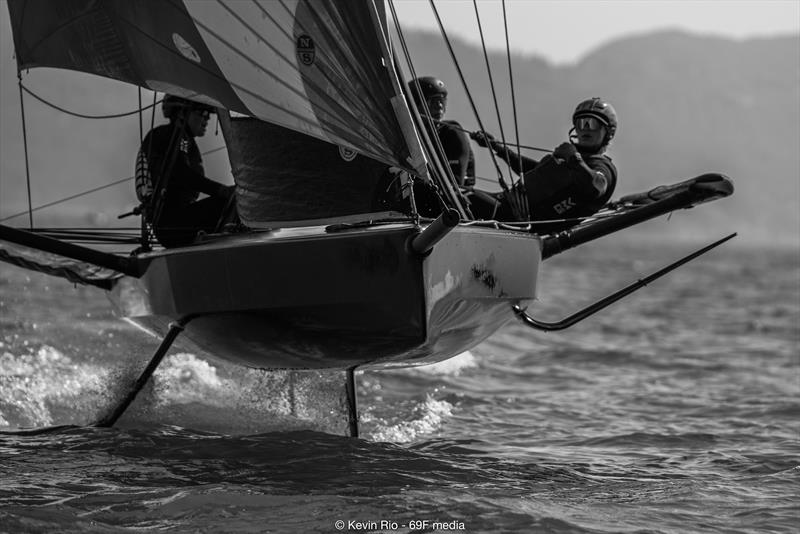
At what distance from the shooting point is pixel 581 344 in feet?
53.0

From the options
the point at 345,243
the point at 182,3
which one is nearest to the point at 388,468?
the point at 345,243

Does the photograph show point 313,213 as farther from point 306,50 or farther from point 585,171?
point 585,171

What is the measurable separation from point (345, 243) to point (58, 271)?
3162 millimetres

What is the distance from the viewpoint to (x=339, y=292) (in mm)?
6004

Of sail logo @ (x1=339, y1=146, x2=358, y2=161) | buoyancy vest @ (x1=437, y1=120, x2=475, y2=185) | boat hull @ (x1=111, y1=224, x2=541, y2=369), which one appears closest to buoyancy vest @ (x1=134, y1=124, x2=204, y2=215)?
boat hull @ (x1=111, y1=224, x2=541, y2=369)

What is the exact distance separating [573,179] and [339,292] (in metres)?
2.22

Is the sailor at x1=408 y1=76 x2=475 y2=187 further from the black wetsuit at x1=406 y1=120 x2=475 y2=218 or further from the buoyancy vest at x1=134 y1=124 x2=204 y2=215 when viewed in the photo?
the buoyancy vest at x1=134 y1=124 x2=204 y2=215

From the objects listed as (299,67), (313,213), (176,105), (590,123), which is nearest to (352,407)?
(313,213)

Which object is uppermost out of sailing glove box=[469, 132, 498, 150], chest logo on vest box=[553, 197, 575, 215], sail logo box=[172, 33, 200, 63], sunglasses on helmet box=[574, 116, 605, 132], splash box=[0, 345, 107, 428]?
sail logo box=[172, 33, 200, 63]

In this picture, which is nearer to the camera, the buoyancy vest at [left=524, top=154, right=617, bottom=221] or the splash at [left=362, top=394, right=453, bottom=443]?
the buoyancy vest at [left=524, top=154, right=617, bottom=221]

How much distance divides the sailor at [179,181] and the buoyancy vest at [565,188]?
6.49ft

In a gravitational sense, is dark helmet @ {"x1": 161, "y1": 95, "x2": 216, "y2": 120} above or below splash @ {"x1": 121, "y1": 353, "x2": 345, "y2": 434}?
above

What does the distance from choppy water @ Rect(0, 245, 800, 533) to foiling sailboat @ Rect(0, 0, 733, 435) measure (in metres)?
0.70

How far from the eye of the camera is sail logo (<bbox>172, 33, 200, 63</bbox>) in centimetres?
630
